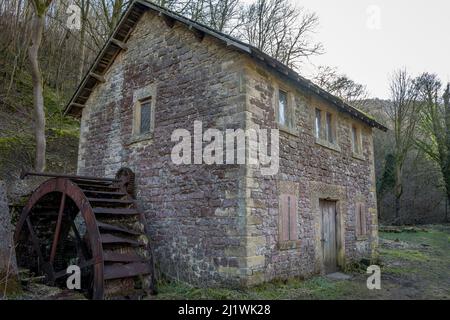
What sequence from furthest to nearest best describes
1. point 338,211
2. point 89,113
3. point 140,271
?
point 89,113 → point 338,211 → point 140,271

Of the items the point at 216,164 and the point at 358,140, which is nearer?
the point at 216,164

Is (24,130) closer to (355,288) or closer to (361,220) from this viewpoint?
(361,220)

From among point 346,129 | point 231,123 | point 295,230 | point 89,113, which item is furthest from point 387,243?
point 89,113

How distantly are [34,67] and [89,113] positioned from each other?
2.57 meters

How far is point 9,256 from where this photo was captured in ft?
19.0

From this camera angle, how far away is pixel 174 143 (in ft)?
25.9

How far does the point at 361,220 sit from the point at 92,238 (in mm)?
7766

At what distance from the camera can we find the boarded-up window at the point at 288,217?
292 inches

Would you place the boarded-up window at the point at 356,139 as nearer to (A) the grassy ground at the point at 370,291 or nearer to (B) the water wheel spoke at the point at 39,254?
(A) the grassy ground at the point at 370,291

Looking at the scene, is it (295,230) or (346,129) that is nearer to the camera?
(295,230)

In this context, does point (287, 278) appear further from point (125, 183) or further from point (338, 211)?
point (125, 183)

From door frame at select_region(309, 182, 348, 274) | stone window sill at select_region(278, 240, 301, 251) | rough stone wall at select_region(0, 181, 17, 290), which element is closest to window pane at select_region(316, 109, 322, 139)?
door frame at select_region(309, 182, 348, 274)
